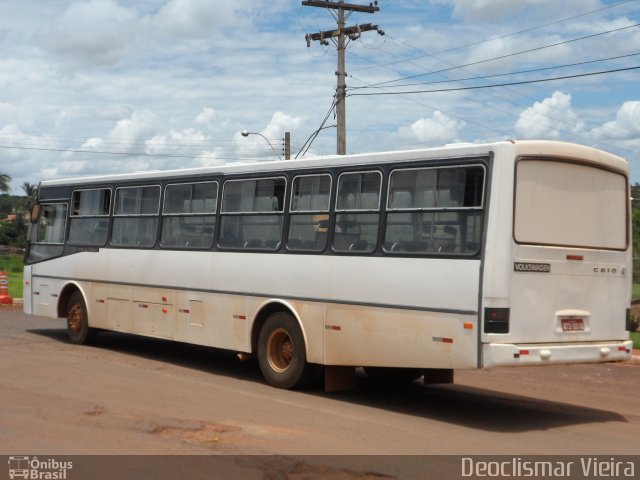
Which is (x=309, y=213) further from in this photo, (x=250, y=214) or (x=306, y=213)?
(x=250, y=214)

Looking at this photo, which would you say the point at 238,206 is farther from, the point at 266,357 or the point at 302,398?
the point at 302,398

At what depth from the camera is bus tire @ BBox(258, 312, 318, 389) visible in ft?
38.6

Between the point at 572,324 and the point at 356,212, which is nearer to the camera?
the point at 572,324

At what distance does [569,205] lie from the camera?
33.6ft

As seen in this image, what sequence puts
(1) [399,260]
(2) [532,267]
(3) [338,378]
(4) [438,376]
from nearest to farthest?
(2) [532,267] < (1) [399,260] < (3) [338,378] < (4) [438,376]

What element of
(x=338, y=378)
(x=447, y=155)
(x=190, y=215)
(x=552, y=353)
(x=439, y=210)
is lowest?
(x=338, y=378)

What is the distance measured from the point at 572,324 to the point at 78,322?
30.7 ft

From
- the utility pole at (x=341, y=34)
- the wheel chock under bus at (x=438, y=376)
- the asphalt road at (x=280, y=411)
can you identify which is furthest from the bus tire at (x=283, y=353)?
the utility pole at (x=341, y=34)

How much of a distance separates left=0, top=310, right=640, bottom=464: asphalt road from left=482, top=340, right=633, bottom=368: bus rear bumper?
71 cm

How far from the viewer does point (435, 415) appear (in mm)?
10539

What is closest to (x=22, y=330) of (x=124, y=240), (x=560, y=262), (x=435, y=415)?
(x=124, y=240)

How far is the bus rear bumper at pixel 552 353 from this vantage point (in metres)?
9.41

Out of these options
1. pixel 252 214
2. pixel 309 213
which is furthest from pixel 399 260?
pixel 252 214

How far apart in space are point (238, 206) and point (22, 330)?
7.85 meters
